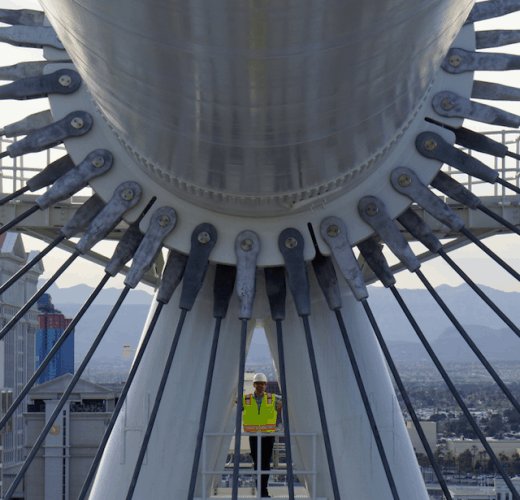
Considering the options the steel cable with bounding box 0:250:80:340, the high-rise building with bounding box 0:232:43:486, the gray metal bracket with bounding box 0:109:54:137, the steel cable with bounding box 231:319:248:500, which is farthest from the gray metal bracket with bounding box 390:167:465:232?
the high-rise building with bounding box 0:232:43:486

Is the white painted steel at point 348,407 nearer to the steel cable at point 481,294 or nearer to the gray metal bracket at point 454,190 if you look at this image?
the steel cable at point 481,294

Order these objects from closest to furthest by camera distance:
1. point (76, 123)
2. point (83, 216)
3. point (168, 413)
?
point (76, 123) < point (83, 216) < point (168, 413)

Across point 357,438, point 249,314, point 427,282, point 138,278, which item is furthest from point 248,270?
point 357,438

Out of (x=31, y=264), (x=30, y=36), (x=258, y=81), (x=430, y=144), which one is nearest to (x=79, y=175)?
(x=31, y=264)

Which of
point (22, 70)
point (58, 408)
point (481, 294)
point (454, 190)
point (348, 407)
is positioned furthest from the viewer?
point (348, 407)

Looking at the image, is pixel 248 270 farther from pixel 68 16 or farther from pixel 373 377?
pixel 68 16

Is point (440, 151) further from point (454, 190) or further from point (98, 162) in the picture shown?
point (98, 162)
